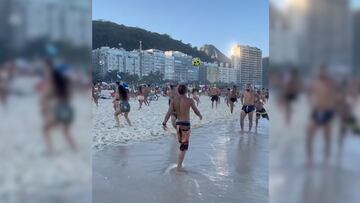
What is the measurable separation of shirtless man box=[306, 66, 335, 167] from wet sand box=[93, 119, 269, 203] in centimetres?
280

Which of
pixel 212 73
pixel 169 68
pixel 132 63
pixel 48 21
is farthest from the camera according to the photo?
pixel 169 68

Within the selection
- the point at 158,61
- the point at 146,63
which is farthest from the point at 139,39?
the point at 146,63

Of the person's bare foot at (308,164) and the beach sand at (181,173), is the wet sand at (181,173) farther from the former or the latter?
the person's bare foot at (308,164)

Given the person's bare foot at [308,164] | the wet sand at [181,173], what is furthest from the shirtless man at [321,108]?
the wet sand at [181,173]

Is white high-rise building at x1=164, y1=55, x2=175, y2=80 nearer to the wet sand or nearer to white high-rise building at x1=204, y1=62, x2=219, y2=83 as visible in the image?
white high-rise building at x1=204, y1=62, x2=219, y2=83

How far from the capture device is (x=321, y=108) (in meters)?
1.07

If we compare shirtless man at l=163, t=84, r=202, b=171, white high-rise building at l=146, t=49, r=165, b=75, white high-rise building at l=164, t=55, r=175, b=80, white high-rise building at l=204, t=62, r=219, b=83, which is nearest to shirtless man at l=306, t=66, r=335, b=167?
shirtless man at l=163, t=84, r=202, b=171

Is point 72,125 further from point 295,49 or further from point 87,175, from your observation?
point 295,49

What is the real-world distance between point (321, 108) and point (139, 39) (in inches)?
3354

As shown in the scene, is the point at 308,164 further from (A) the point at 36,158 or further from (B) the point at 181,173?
(B) the point at 181,173

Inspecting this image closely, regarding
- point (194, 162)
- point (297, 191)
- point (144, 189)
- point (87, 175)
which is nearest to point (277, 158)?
point (297, 191)

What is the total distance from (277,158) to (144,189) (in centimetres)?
314

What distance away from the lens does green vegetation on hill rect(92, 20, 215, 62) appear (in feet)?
238

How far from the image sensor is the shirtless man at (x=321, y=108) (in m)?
1.04
